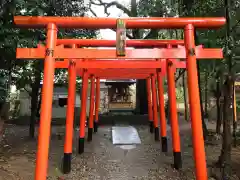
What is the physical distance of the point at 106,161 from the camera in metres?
9.10

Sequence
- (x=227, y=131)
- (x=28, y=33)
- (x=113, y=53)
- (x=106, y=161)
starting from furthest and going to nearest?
1. (x=106, y=161)
2. (x=28, y=33)
3. (x=227, y=131)
4. (x=113, y=53)

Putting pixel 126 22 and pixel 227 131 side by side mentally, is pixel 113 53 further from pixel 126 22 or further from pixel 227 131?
pixel 227 131

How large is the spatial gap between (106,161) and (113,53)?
4.99m

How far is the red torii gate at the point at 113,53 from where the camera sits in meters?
4.99

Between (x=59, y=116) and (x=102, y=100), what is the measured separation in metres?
5.88

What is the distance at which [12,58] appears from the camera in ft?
24.4

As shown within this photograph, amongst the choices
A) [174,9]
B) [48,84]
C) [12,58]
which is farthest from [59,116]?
[48,84]

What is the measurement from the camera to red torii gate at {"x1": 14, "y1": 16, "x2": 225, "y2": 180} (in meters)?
4.99

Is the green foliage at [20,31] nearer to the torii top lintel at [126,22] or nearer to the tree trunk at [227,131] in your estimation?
the torii top lintel at [126,22]

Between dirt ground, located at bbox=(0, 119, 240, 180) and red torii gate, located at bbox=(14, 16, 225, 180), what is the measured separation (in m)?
2.46

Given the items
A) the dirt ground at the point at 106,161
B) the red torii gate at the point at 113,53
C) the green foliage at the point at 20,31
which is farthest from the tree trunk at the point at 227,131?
the green foliage at the point at 20,31

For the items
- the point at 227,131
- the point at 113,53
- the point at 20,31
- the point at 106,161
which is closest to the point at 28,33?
the point at 20,31

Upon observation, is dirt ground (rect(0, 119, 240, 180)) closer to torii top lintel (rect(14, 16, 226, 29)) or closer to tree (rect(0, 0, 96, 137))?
tree (rect(0, 0, 96, 137))

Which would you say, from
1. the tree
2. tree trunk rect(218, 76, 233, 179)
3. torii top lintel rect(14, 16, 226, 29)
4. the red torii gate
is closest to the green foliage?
the tree
